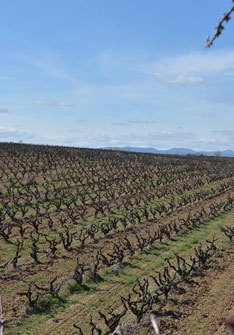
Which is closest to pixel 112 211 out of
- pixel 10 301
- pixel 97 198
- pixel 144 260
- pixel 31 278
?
pixel 97 198

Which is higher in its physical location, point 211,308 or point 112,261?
point 112,261

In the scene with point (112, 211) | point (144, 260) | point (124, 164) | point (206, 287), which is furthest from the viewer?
point (124, 164)

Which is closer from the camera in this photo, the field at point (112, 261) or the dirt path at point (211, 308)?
the dirt path at point (211, 308)

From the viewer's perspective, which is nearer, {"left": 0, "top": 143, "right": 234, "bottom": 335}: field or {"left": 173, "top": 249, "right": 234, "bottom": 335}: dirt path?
{"left": 173, "top": 249, "right": 234, "bottom": 335}: dirt path

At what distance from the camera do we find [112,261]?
49.8ft

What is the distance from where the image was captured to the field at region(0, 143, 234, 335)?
1086 centimetres

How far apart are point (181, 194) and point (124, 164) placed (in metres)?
17.6

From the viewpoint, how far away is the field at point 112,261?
1086 cm

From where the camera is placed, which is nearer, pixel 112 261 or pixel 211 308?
pixel 211 308

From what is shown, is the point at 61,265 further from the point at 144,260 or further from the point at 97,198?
the point at 97,198

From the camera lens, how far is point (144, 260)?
15.8m

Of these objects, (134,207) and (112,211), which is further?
(134,207)

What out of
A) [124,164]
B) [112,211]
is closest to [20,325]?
[112,211]

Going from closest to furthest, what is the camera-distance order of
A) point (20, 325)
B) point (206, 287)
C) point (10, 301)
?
point (20, 325) < point (10, 301) < point (206, 287)
